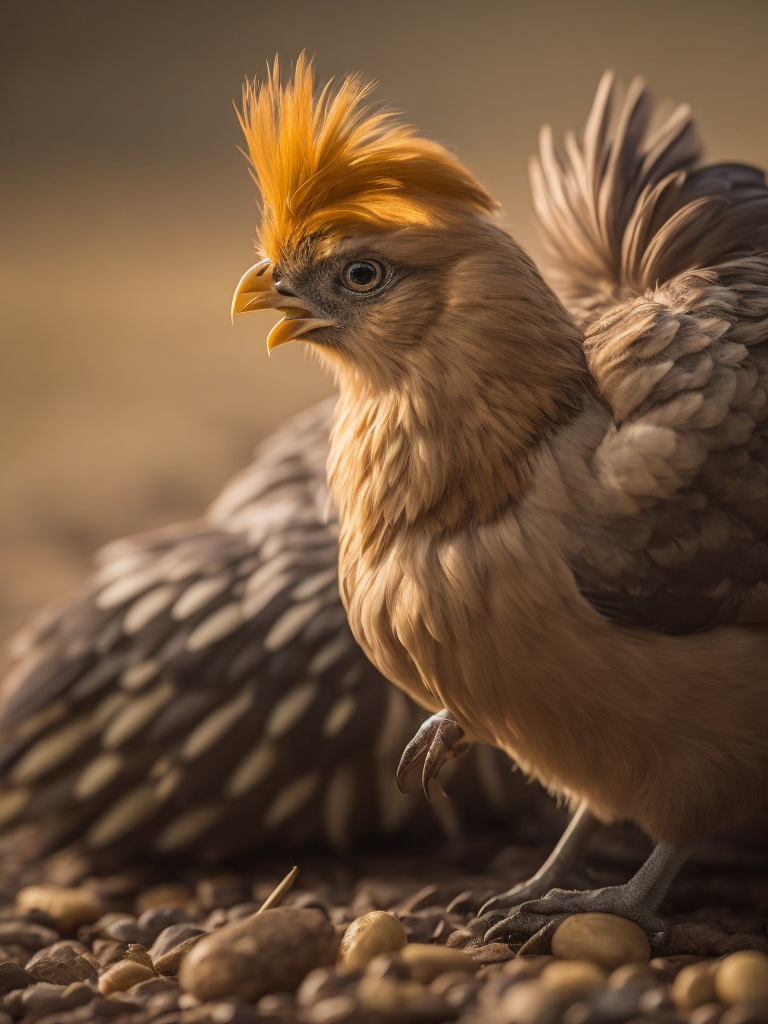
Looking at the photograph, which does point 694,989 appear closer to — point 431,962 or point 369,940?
point 431,962

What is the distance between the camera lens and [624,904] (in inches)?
71.6

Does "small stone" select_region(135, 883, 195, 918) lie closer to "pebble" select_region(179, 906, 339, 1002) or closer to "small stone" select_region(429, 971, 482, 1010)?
"pebble" select_region(179, 906, 339, 1002)

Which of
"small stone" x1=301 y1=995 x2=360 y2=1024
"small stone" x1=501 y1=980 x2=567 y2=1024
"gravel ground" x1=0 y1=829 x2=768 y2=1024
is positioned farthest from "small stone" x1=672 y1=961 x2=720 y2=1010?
"small stone" x1=301 y1=995 x2=360 y2=1024

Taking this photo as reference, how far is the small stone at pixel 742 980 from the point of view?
4.53 feet

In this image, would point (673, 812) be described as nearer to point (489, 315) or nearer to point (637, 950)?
point (637, 950)

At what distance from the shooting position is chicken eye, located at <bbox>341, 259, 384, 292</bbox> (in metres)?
1.72

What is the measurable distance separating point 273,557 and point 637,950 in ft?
3.83

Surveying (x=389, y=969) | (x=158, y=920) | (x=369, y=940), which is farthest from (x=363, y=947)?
(x=158, y=920)

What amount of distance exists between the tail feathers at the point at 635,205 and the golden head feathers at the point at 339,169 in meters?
0.38

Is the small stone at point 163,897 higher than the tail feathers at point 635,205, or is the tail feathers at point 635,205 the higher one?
the tail feathers at point 635,205

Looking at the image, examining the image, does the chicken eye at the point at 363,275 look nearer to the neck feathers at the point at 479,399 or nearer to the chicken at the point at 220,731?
the neck feathers at the point at 479,399

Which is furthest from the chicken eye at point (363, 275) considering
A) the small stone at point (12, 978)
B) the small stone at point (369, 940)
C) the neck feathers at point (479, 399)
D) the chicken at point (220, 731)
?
the small stone at point (12, 978)

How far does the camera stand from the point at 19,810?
8.03 ft

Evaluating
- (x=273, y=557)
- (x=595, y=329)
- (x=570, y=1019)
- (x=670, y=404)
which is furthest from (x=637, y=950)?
(x=273, y=557)
